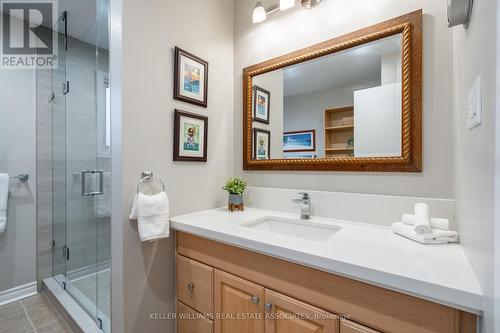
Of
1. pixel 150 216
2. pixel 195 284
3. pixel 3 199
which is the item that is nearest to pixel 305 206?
pixel 195 284

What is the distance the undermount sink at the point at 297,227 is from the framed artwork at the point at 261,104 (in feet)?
2.17

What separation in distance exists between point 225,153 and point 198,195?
14.9 inches

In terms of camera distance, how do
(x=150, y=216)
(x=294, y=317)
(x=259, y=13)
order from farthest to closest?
(x=259, y=13) < (x=150, y=216) < (x=294, y=317)

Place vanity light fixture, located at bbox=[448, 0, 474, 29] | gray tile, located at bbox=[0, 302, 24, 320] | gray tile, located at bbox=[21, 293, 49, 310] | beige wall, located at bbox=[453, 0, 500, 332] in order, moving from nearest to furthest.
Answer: beige wall, located at bbox=[453, 0, 500, 332] < vanity light fixture, located at bbox=[448, 0, 474, 29] < gray tile, located at bbox=[0, 302, 24, 320] < gray tile, located at bbox=[21, 293, 49, 310]

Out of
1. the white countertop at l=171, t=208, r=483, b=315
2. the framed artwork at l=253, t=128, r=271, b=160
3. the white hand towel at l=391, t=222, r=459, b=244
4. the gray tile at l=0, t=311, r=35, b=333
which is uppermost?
the framed artwork at l=253, t=128, r=271, b=160

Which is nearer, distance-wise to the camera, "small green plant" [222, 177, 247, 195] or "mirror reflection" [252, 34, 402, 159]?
"mirror reflection" [252, 34, 402, 159]

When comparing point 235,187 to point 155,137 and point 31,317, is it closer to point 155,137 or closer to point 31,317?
point 155,137

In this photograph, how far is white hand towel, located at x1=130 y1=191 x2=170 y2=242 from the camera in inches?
42.3

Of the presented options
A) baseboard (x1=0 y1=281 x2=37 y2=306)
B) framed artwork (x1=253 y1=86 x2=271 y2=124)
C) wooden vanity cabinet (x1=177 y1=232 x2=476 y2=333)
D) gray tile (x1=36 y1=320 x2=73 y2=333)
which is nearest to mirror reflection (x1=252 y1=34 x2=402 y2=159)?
framed artwork (x1=253 y1=86 x2=271 y2=124)

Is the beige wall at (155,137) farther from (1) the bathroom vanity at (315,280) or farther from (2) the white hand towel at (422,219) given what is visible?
(2) the white hand towel at (422,219)

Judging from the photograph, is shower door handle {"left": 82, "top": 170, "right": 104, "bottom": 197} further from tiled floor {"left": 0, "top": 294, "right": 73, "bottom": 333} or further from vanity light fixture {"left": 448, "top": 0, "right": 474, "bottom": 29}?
vanity light fixture {"left": 448, "top": 0, "right": 474, "bottom": 29}

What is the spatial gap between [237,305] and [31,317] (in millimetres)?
1766

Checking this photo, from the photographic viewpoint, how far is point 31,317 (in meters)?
1.67

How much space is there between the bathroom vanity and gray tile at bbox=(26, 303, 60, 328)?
1144 mm
